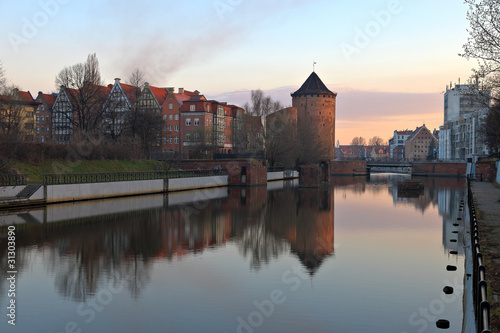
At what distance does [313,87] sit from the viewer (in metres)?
107

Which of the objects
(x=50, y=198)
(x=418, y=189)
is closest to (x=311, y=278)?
(x=50, y=198)

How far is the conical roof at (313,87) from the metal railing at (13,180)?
81.3 meters

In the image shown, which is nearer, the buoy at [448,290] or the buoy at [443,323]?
the buoy at [443,323]

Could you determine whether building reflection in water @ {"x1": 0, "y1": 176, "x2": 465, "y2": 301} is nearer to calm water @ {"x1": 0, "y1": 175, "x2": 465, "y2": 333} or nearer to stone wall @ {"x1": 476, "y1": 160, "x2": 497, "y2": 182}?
calm water @ {"x1": 0, "y1": 175, "x2": 465, "y2": 333}

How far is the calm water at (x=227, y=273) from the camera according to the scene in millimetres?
9781

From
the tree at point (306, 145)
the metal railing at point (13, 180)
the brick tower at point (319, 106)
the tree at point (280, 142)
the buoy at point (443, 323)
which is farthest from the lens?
the brick tower at point (319, 106)

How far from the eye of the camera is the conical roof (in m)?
106

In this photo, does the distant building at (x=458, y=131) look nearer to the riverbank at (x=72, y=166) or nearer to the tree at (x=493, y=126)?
the tree at (x=493, y=126)

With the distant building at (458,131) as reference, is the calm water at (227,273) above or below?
below

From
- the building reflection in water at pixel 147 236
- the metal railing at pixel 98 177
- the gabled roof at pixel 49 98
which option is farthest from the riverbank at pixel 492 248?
the gabled roof at pixel 49 98

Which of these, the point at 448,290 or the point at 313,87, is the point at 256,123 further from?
the point at 448,290

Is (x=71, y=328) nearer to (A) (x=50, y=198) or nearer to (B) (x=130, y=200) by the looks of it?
(A) (x=50, y=198)

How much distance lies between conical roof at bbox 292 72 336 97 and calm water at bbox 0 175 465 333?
81.1 m

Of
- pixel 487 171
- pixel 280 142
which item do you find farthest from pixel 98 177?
pixel 487 171
